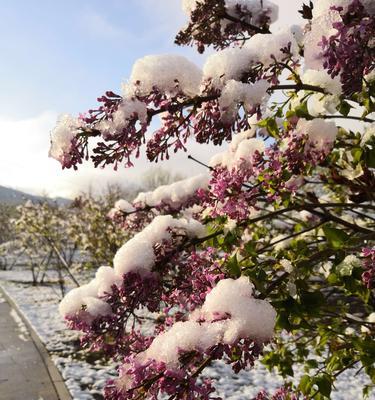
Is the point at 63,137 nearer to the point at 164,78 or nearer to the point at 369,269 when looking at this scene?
the point at 164,78

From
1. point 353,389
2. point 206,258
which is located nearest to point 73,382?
point 353,389

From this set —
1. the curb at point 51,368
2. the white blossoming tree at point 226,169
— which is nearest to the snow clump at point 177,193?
the white blossoming tree at point 226,169

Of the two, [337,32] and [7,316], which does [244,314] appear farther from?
[7,316]

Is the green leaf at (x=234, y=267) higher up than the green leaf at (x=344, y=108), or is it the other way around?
the green leaf at (x=344, y=108)

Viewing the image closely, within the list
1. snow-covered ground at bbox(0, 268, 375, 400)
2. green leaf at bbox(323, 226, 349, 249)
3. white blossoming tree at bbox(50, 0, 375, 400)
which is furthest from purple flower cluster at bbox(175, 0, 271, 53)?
snow-covered ground at bbox(0, 268, 375, 400)

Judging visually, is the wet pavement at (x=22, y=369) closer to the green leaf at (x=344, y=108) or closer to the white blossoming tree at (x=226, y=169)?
the white blossoming tree at (x=226, y=169)

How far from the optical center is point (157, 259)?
6.41 feet

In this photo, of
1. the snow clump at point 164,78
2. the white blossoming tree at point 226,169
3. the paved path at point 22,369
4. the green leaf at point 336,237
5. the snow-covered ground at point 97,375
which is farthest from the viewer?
the snow-covered ground at point 97,375

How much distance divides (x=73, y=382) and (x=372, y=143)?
6.05m

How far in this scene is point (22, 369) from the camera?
7016 millimetres

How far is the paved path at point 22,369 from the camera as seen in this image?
6.02 m

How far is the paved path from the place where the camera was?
237 inches

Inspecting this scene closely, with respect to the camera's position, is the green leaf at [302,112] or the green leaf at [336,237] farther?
the green leaf at [302,112]

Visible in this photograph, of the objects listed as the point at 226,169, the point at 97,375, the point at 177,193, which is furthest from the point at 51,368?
the point at 226,169
